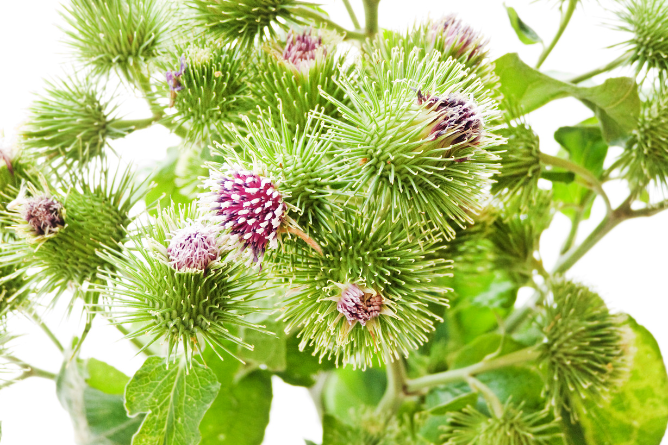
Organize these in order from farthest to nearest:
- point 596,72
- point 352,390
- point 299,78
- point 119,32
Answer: point 352,390 → point 596,72 → point 119,32 → point 299,78

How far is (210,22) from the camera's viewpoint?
0.83m

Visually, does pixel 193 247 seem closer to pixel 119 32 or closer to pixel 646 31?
pixel 119 32

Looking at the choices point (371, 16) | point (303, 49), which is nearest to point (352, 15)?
point (371, 16)

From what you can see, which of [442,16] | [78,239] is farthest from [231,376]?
[442,16]

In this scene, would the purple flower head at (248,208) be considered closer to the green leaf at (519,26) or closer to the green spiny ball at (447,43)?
the green spiny ball at (447,43)

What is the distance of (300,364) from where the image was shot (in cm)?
102

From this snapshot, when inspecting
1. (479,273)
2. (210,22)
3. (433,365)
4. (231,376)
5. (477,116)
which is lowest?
(231,376)

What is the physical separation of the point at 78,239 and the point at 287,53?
1.19 feet

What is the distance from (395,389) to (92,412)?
1.57 feet

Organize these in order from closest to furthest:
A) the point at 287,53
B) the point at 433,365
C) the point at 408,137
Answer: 1. the point at 408,137
2. the point at 287,53
3. the point at 433,365

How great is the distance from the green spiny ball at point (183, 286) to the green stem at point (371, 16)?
422 millimetres

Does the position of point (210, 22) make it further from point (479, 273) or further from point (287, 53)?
point (479, 273)

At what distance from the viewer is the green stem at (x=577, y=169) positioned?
2.97ft

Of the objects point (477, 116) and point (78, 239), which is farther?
point (78, 239)
